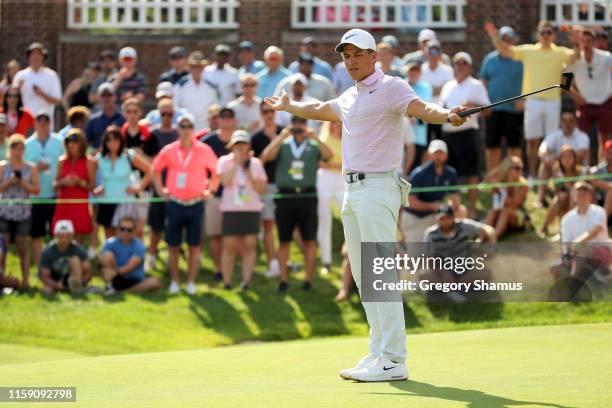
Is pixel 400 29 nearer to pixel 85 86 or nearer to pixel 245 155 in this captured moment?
pixel 85 86

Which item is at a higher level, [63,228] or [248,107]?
[248,107]

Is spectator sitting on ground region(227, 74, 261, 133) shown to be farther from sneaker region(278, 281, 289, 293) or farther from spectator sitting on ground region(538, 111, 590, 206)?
spectator sitting on ground region(538, 111, 590, 206)

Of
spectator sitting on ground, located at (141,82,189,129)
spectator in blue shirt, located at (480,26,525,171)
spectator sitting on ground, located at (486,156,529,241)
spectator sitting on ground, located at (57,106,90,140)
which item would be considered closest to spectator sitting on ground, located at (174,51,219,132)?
spectator sitting on ground, located at (141,82,189,129)

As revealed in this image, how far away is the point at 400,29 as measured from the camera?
919 inches

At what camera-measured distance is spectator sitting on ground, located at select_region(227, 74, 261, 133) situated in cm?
1817

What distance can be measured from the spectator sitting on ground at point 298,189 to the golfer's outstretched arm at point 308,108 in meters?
7.38

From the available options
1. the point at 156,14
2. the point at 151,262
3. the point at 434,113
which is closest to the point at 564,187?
the point at 151,262

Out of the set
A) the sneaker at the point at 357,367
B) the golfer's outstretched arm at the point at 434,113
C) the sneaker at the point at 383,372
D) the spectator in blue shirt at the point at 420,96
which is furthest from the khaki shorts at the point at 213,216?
the golfer's outstretched arm at the point at 434,113

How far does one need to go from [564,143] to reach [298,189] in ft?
12.3

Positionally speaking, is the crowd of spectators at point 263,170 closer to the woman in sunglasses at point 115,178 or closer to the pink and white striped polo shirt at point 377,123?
the woman in sunglasses at point 115,178

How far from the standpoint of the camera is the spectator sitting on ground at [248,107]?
18172mm

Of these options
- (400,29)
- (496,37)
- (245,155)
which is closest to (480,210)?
(496,37)

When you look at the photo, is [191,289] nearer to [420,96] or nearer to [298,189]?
[298,189]

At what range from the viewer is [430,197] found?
1652 centimetres
